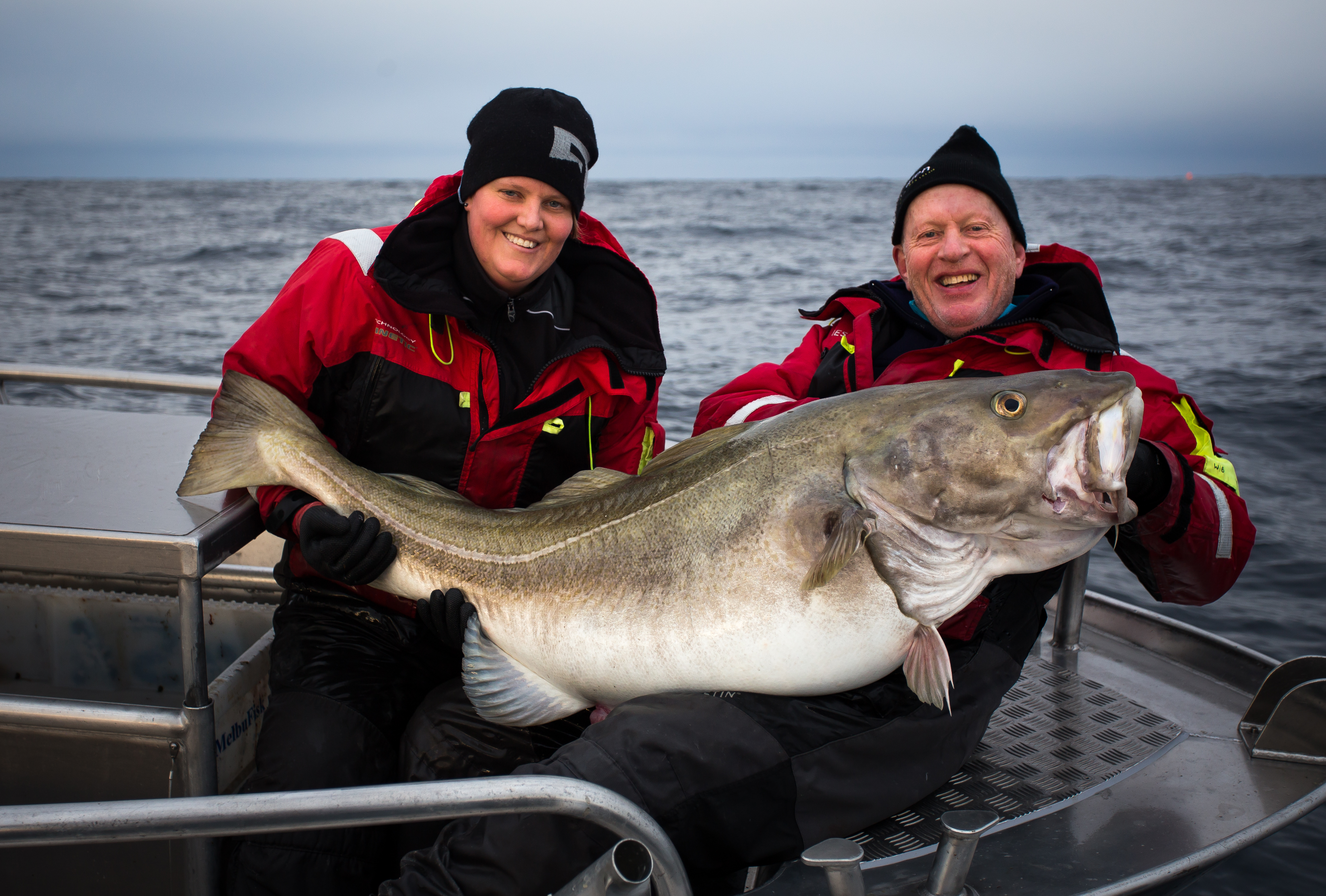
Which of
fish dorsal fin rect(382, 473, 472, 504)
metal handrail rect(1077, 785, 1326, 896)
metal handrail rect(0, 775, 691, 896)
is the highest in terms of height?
fish dorsal fin rect(382, 473, 472, 504)

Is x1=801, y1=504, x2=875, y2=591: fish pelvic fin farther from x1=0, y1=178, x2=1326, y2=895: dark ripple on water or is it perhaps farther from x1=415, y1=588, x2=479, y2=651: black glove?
x1=0, y1=178, x2=1326, y2=895: dark ripple on water

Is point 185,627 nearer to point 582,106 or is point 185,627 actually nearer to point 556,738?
point 556,738

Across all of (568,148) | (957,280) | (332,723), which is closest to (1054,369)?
(957,280)

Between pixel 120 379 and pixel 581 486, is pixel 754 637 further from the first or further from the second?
pixel 120 379

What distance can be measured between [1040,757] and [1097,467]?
1.19 metres

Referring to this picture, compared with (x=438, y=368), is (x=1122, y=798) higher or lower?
lower

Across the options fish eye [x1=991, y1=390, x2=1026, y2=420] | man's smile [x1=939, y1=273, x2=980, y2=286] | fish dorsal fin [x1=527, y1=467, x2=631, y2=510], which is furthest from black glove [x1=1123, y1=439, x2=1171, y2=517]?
fish dorsal fin [x1=527, y1=467, x2=631, y2=510]

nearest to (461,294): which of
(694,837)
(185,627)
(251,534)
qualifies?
(251,534)

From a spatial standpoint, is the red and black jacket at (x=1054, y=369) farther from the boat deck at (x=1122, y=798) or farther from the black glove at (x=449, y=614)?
the black glove at (x=449, y=614)

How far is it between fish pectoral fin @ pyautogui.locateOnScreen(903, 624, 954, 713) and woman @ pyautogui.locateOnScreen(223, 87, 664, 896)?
1.26 metres

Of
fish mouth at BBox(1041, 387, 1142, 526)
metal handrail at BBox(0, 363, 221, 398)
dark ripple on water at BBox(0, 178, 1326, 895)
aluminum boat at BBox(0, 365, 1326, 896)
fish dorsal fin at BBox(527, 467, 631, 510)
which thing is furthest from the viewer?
dark ripple on water at BBox(0, 178, 1326, 895)

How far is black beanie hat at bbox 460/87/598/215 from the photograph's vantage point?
9.66 feet

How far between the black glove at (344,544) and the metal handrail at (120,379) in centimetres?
139

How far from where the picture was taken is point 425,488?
2805 millimetres
